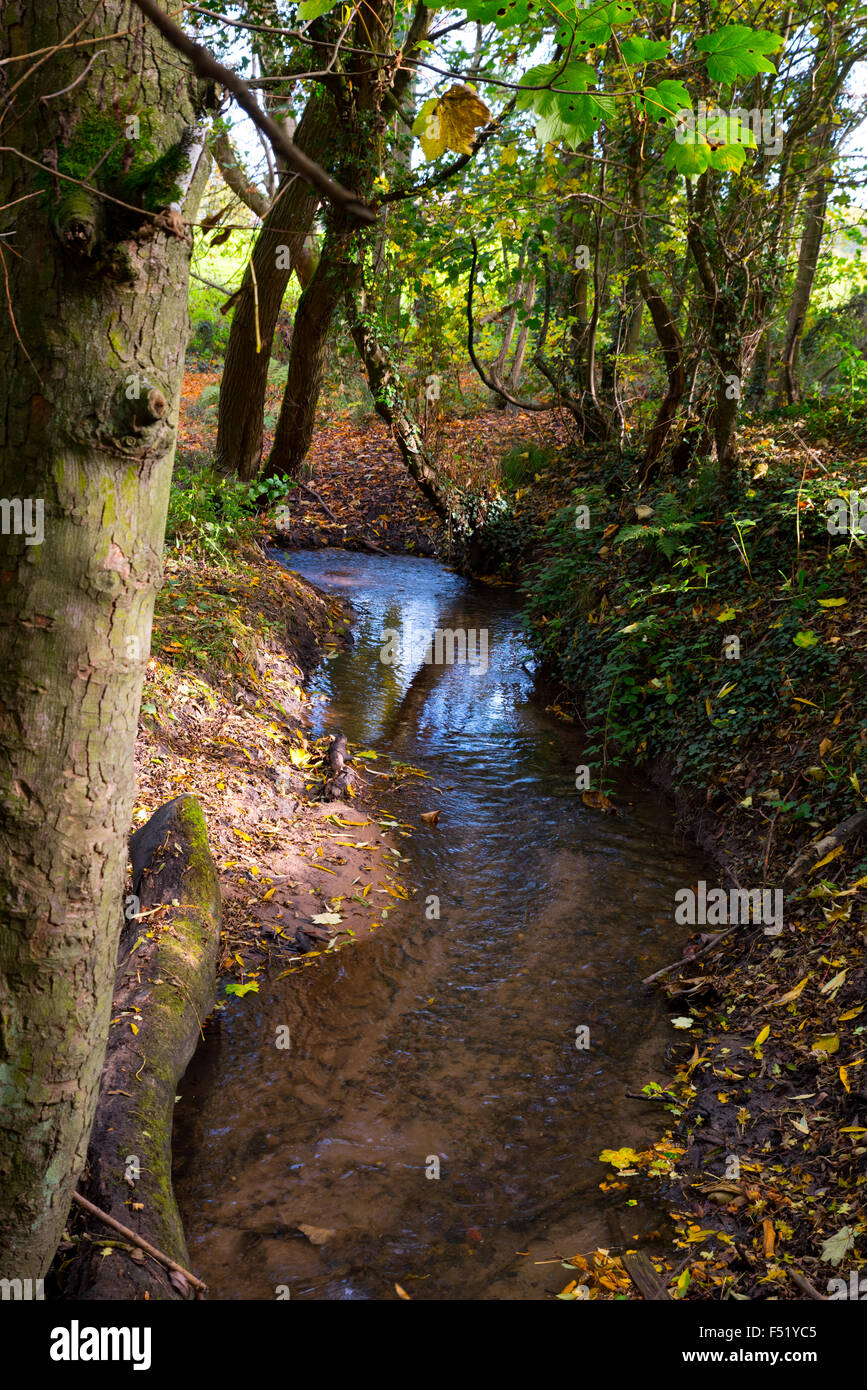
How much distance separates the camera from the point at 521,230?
9.86 meters

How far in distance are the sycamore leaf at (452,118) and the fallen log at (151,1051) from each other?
10.1ft

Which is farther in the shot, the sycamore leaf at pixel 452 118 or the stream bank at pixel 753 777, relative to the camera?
the stream bank at pixel 753 777

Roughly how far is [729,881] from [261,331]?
7832 mm

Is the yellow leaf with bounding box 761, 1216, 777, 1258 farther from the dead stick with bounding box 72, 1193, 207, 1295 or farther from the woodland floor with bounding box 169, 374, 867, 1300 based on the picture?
the dead stick with bounding box 72, 1193, 207, 1295

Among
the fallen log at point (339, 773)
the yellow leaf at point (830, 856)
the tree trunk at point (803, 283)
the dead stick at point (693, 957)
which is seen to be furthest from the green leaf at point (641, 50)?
the tree trunk at point (803, 283)

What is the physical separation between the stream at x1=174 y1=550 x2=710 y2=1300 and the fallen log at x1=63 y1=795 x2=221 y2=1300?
264mm

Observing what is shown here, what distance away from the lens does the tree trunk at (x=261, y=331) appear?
9.16m

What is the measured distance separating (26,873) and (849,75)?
34.2ft

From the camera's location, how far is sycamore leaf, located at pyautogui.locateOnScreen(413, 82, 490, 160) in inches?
81.5

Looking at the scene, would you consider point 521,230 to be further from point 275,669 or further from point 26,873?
point 26,873

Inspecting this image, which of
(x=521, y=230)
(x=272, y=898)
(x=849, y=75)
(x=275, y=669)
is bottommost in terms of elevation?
(x=272, y=898)

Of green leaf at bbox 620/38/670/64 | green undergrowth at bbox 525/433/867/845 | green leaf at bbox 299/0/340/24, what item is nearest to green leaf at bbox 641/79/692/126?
green leaf at bbox 620/38/670/64

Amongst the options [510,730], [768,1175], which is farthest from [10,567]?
[510,730]

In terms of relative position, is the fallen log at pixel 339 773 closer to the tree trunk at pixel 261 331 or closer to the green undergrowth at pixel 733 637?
the green undergrowth at pixel 733 637
